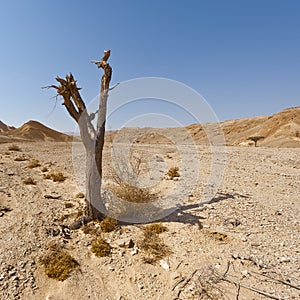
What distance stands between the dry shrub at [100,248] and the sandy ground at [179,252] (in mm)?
127

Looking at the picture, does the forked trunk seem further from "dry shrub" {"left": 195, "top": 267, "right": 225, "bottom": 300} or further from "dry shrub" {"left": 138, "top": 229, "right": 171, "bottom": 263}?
"dry shrub" {"left": 195, "top": 267, "right": 225, "bottom": 300}

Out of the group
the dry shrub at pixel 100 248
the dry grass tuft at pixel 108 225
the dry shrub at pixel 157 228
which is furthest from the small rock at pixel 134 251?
the dry grass tuft at pixel 108 225

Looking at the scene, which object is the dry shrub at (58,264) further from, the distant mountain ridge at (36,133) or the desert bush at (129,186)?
A: the distant mountain ridge at (36,133)

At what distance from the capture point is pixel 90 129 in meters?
6.56

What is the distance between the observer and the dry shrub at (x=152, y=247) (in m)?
4.82

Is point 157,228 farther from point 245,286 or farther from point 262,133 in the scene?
point 262,133

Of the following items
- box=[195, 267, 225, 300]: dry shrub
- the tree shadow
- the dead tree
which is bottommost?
box=[195, 267, 225, 300]: dry shrub

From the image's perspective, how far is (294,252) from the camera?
4.62 m

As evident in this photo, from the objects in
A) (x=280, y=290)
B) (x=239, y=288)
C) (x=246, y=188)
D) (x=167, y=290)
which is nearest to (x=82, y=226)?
(x=167, y=290)

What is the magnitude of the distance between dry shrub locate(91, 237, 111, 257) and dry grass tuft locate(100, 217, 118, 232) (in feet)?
1.80

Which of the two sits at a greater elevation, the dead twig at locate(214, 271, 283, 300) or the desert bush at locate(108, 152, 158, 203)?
the desert bush at locate(108, 152, 158, 203)

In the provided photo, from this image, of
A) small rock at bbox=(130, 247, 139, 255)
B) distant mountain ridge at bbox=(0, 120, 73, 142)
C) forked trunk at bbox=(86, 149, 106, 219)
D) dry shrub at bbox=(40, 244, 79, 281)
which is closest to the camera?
dry shrub at bbox=(40, 244, 79, 281)

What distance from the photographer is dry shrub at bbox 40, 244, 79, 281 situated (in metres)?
4.42

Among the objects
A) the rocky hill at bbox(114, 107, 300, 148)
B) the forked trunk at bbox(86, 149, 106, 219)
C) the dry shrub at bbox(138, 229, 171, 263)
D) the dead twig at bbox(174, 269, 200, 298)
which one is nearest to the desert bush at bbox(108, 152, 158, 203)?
the forked trunk at bbox(86, 149, 106, 219)
